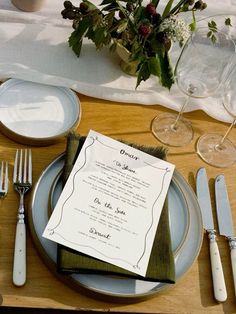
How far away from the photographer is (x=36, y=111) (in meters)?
0.85

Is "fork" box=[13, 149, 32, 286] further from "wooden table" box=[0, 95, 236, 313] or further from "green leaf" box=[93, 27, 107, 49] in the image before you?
"green leaf" box=[93, 27, 107, 49]

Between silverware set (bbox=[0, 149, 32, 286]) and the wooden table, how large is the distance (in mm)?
11

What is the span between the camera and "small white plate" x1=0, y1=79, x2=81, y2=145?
0.80m

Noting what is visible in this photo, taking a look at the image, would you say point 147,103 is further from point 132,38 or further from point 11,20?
point 11,20

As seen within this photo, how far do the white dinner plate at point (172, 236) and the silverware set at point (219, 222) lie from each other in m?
0.03

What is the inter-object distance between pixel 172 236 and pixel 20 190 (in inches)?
10.0

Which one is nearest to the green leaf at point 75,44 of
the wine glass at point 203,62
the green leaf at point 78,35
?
the green leaf at point 78,35

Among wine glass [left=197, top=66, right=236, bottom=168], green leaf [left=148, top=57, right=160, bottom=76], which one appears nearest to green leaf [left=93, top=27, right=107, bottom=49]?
green leaf [left=148, top=57, right=160, bottom=76]

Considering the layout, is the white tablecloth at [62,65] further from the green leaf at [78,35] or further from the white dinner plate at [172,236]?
the white dinner plate at [172,236]

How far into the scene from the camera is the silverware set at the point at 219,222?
71 cm

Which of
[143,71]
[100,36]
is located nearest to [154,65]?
[143,71]

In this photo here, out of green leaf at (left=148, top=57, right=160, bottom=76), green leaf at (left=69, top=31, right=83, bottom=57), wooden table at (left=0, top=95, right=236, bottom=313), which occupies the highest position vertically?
green leaf at (left=148, top=57, right=160, bottom=76)

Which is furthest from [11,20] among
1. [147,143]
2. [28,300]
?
[28,300]

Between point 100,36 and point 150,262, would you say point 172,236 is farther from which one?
point 100,36
